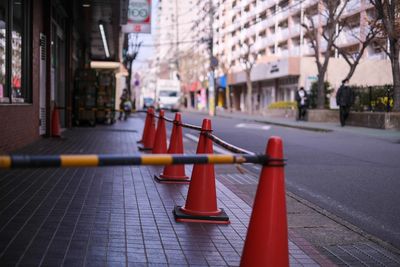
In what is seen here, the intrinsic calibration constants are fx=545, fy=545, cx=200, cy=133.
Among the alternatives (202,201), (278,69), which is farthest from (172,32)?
(202,201)

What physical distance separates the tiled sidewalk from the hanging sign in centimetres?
1199

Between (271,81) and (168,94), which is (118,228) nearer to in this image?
(271,81)

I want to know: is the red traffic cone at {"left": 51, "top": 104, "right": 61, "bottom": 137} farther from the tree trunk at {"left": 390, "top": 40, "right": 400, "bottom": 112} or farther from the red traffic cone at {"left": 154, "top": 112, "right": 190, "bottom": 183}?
the tree trunk at {"left": 390, "top": 40, "right": 400, "bottom": 112}

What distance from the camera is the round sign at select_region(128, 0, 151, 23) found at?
19.8 metres

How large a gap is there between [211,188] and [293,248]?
1.29 meters

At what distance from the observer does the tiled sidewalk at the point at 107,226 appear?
4.47 m

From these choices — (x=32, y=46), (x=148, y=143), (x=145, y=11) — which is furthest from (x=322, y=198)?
(x=145, y=11)

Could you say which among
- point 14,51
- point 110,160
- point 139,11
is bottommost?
point 110,160

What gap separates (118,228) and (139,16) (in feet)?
50.8

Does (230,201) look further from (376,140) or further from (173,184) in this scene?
(376,140)

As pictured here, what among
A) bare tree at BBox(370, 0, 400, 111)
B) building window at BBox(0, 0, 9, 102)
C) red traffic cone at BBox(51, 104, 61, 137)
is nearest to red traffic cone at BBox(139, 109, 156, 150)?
red traffic cone at BBox(51, 104, 61, 137)

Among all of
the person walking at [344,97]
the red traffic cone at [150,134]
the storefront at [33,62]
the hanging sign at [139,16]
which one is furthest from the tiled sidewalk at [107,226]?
the person walking at [344,97]

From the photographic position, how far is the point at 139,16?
19938 mm

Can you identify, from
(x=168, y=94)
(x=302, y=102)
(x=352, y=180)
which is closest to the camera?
(x=352, y=180)
